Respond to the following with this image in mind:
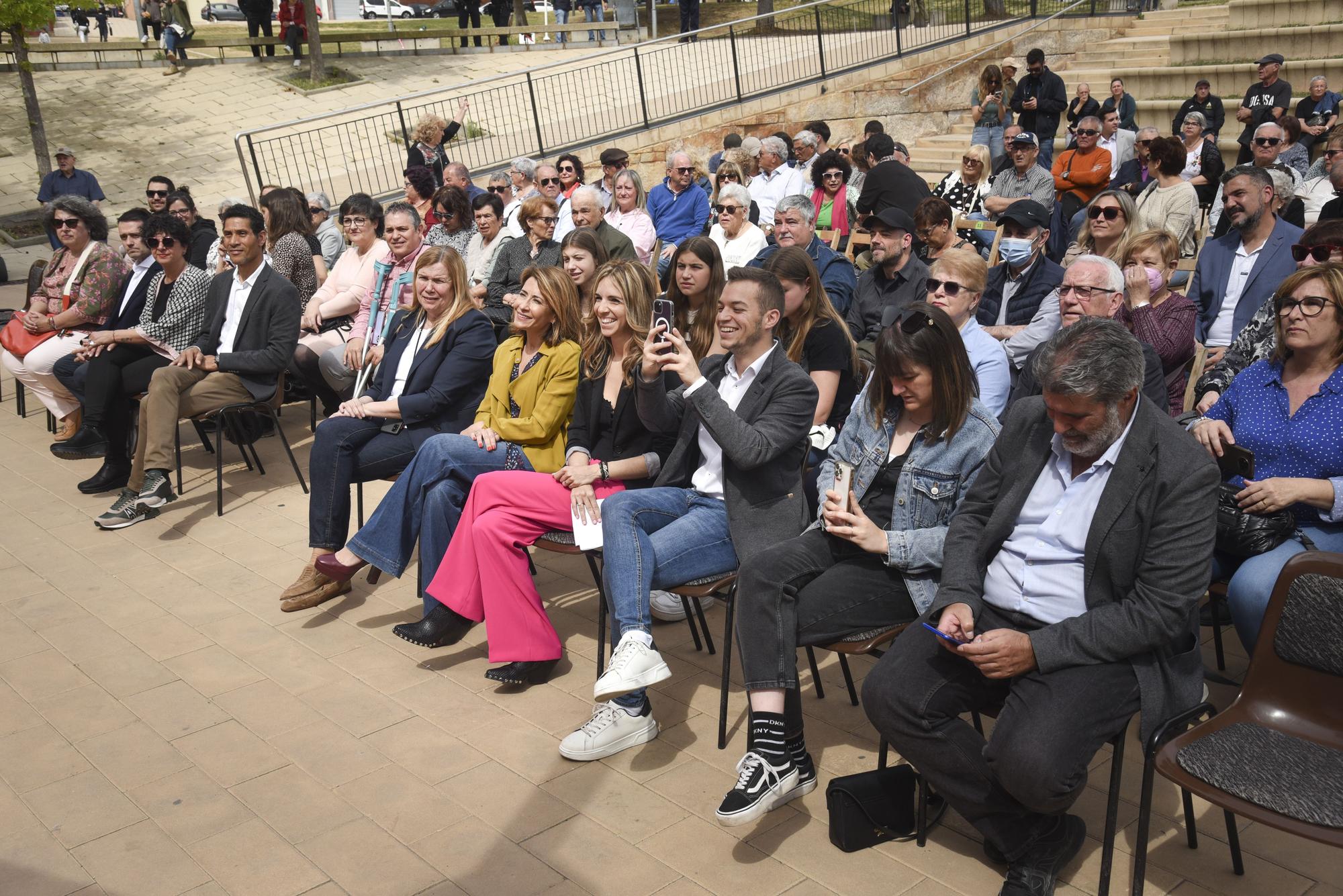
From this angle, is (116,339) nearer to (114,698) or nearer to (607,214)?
(114,698)

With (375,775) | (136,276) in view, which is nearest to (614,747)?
(375,775)

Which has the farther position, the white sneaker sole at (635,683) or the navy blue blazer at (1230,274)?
the navy blue blazer at (1230,274)

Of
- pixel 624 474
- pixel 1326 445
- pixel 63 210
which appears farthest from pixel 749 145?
pixel 1326 445

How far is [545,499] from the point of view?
174 inches

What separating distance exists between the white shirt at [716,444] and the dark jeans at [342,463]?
1.81 m

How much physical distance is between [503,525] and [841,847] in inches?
70.9

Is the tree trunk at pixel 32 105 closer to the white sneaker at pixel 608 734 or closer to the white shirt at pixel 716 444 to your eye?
the white shirt at pixel 716 444

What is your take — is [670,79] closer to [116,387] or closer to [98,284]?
[98,284]

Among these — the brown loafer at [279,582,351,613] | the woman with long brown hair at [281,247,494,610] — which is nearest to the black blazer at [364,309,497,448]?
the woman with long brown hair at [281,247,494,610]

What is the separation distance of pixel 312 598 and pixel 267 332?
7.03 feet

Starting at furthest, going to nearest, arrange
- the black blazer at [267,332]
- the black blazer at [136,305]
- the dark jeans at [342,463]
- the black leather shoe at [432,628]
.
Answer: the black blazer at [136,305], the black blazer at [267,332], the dark jeans at [342,463], the black leather shoe at [432,628]

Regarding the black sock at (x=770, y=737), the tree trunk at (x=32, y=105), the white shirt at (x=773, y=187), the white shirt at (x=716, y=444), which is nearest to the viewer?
the black sock at (x=770, y=737)

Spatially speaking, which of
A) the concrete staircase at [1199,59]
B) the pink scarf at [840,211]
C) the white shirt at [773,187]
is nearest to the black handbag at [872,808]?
the pink scarf at [840,211]

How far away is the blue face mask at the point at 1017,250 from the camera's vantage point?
18.7 feet
